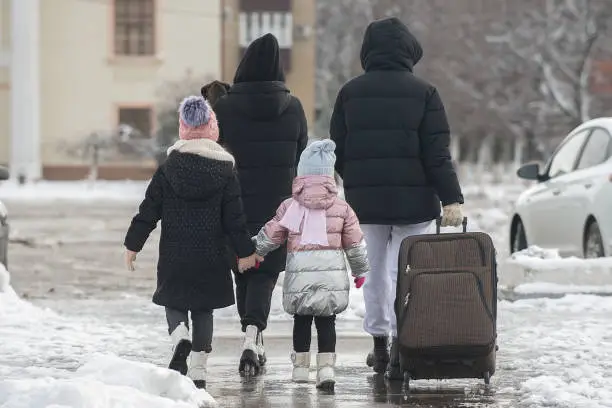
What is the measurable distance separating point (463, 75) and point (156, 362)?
61.8m

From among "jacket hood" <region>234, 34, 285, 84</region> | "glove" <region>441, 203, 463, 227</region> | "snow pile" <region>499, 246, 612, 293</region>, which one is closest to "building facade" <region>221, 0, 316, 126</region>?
"snow pile" <region>499, 246, 612, 293</region>

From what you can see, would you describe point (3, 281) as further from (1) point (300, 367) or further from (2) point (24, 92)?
(2) point (24, 92)

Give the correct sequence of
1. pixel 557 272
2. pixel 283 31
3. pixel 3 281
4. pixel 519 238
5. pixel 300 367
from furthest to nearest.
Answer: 1. pixel 283 31
2. pixel 519 238
3. pixel 557 272
4. pixel 3 281
5. pixel 300 367

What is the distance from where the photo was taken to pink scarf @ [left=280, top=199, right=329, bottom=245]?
8516 mm

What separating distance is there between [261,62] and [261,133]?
41cm

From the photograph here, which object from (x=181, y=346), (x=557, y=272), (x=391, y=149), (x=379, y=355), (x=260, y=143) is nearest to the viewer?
(x=181, y=346)

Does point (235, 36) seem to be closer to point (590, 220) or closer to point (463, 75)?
point (463, 75)

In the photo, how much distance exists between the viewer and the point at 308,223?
8547 millimetres

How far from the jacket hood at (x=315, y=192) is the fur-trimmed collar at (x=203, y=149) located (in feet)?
1.39

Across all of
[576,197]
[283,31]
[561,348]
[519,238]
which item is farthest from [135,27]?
[561,348]

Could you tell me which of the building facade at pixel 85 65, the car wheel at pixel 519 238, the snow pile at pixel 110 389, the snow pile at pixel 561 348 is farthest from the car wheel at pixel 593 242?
the building facade at pixel 85 65

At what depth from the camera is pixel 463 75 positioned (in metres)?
70.8

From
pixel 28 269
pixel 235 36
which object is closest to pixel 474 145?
pixel 235 36

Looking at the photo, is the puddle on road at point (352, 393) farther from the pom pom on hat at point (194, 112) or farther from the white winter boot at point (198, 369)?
the pom pom on hat at point (194, 112)
